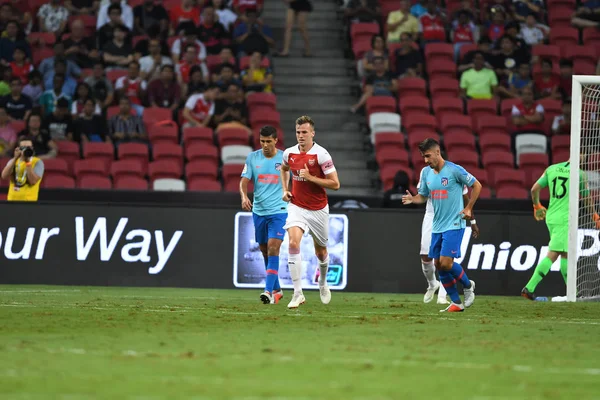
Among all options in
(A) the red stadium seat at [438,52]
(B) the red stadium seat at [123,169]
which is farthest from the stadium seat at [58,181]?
(A) the red stadium seat at [438,52]

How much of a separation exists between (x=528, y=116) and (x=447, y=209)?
10.6 metres

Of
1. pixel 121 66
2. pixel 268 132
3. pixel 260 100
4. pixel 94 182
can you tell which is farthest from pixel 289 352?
pixel 121 66

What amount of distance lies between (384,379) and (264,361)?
1154 mm

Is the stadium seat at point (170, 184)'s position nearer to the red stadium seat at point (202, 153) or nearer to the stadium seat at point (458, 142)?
the red stadium seat at point (202, 153)

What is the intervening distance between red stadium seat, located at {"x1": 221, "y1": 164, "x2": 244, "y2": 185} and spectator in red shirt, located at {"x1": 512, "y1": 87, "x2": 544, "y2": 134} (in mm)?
6371

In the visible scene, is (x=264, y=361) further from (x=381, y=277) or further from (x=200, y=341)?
(x=381, y=277)

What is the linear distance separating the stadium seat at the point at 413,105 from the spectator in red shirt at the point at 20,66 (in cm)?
833

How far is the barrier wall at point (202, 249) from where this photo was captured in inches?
738

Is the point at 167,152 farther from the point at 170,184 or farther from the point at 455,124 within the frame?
the point at 455,124

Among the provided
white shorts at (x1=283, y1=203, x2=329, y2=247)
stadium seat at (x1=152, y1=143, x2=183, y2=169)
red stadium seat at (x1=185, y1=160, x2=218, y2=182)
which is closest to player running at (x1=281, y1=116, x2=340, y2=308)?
white shorts at (x1=283, y1=203, x2=329, y2=247)

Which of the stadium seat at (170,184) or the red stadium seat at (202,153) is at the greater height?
the red stadium seat at (202,153)

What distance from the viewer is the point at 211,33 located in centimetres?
2514

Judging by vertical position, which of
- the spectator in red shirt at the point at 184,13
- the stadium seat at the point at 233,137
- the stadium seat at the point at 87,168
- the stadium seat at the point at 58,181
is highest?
the spectator in red shirt at the point at 184,13

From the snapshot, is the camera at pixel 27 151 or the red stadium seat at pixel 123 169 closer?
the camera at pixel 27 151
